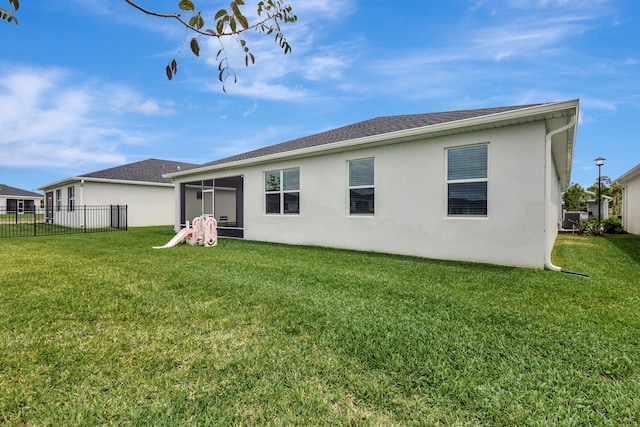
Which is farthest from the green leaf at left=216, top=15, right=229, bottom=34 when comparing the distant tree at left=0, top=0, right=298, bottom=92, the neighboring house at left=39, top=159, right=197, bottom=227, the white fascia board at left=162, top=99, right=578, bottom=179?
the neighboring house at left=39, top=159, right=197, bottom=227

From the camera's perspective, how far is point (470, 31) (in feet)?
26.7

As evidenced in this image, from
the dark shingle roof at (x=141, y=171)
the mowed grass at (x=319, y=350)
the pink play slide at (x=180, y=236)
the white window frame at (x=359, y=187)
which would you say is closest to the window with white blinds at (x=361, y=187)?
the white window frame at (x=359, y=187)

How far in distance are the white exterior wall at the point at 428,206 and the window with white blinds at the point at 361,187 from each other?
0.51 feet

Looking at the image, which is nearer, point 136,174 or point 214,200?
point 214,200

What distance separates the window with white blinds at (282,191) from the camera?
991cm

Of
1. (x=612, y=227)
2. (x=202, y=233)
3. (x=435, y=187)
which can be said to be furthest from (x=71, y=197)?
(x=612, y=227)

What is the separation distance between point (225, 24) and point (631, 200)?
19.5m

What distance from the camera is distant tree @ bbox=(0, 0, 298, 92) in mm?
1646

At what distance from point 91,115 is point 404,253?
1531 cm

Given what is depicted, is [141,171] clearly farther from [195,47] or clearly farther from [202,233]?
[195,47]

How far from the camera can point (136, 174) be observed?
787 inches

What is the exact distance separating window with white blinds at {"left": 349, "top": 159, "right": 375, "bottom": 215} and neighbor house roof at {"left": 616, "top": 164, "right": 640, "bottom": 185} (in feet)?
37.4

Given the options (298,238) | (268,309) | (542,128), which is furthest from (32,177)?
(542,128)

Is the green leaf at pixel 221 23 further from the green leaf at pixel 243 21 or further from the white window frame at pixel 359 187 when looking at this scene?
the white window frame at pixel 359 187
